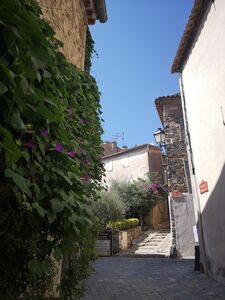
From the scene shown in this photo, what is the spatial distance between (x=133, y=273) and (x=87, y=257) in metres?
5.54

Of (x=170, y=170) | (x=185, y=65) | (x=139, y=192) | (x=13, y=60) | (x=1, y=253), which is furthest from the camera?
(x=139, y=192)

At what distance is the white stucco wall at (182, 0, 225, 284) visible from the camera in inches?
249

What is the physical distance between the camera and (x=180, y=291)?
5.74 m

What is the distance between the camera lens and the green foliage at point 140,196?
18.3 m

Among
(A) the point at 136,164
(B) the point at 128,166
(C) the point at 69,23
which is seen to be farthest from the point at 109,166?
(C) the point at 69,23

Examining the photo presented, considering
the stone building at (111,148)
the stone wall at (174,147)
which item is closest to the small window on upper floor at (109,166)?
the stone building at (111,148)

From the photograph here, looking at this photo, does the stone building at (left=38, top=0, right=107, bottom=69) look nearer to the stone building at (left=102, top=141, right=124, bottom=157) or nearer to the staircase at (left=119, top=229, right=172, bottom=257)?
the staircase at (left=119, top=229, right=172, bottom=257)

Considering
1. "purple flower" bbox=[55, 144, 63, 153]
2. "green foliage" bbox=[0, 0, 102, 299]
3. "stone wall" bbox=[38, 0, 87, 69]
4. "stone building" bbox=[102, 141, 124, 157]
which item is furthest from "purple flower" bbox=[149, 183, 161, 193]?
"purple flower" bbox=[55, 144, 63, 153]

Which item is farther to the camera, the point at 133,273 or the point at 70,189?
the point at 133,273

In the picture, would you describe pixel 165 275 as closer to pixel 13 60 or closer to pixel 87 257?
pixel 87 257

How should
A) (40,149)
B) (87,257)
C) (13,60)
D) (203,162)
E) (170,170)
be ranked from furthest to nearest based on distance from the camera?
(170,170) < (203,162) < (87,257) < (40,149) < (13,60)

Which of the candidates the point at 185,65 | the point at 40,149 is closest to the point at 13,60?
the point at 40,149

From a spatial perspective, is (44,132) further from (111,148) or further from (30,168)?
(111,148)

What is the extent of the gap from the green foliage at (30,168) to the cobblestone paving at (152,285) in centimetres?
420
